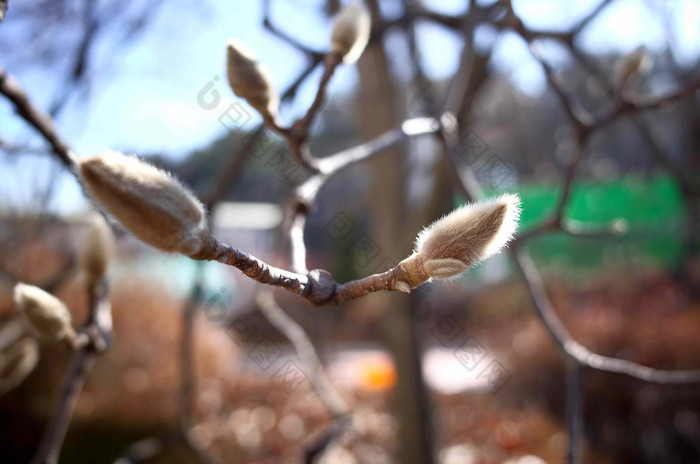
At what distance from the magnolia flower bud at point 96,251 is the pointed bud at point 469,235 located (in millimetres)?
487

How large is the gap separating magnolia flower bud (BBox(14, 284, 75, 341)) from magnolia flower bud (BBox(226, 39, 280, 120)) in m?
0.33

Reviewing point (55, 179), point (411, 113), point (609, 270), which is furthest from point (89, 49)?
point (609, 270)

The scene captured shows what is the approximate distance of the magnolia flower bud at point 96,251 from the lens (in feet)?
2.48

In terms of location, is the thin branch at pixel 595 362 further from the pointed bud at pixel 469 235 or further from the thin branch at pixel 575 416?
the pointed bud at pixel 469 235

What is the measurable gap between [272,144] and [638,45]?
1255 millimetres

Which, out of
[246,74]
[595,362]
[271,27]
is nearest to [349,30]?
[246,74]

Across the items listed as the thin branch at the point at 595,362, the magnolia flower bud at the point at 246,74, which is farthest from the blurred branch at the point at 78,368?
the thin branch at the point at 595,362

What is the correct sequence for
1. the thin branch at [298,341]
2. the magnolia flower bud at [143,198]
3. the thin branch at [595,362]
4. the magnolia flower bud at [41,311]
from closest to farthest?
the magnolia flower bud at [143,198], the magnolia flower bud at [41,311], the thin branch at [595,362], the thin branch at [298,341]

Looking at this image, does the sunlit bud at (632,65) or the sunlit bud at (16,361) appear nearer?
the sunlit bud at (16,361)

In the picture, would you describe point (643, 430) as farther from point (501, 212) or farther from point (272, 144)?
point (501, 212)

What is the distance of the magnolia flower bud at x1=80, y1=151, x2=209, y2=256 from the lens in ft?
1.29

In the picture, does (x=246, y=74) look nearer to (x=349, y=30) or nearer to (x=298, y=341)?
(x=349, y=30)

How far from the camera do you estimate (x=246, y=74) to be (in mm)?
687

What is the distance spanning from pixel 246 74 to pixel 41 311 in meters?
0.36
